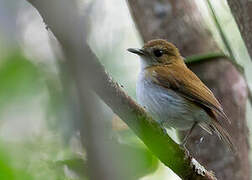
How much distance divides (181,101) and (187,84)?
0.16 metres

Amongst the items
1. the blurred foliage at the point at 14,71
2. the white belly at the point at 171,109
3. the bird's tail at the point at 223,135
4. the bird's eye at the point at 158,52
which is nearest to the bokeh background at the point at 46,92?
the blurred foliage at the point at 14,71

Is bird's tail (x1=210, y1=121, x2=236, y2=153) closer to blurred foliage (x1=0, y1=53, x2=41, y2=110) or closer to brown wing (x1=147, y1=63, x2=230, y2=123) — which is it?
brown wing (x1=147, y1=63, x2=230, y2=123)

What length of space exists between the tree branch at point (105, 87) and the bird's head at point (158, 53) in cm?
189

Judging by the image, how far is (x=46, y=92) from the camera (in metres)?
3.66

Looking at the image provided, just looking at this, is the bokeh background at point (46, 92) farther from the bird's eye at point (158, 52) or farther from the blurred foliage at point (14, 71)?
the bird's eye at point (158, 52)

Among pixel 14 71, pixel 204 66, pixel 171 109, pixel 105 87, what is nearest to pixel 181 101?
pixel 171 109

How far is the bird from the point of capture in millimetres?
4336

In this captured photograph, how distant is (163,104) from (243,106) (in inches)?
29.2

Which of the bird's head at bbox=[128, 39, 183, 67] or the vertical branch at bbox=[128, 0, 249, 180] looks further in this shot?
the bird's head at bbox=[128, 39, 183, 67]

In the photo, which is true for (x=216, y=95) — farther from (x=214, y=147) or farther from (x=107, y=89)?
(x=107, y=89)

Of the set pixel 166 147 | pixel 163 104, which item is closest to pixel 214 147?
pixel 163 104

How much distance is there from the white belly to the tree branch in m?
1.11

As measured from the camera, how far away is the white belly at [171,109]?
444cm

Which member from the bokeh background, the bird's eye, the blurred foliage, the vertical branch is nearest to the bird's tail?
the vertical branch
